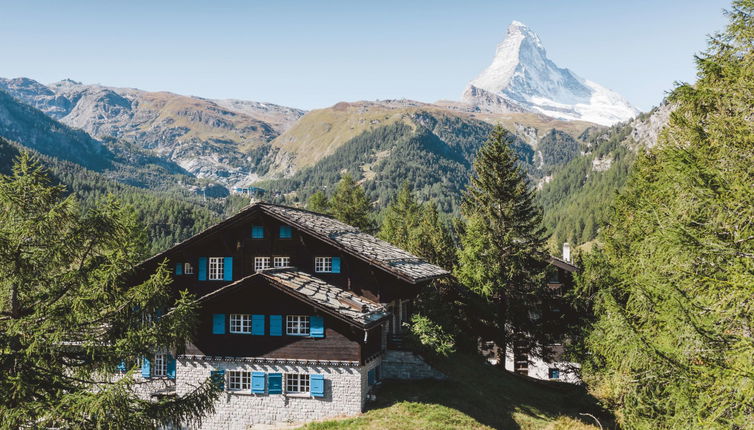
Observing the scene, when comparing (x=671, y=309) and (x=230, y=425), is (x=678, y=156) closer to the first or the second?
(x=671, y=309)

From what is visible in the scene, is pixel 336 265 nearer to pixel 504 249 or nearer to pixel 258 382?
pixel 258 382

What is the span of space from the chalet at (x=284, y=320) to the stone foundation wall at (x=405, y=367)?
0.63 feet

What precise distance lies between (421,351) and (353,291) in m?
5.38

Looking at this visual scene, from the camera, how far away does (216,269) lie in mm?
33281

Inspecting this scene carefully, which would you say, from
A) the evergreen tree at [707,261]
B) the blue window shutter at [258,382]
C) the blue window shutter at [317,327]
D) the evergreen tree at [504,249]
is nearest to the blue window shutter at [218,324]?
the blue window shutter at [258,382]

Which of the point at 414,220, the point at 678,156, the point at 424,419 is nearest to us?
the point at 678,156

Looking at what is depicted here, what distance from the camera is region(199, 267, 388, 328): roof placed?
2655 cm

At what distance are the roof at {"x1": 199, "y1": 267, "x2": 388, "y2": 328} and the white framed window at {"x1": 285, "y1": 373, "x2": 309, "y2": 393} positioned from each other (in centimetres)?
368

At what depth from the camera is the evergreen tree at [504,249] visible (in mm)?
36781

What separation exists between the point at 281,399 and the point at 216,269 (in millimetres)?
10538

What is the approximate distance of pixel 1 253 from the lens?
42.5ft

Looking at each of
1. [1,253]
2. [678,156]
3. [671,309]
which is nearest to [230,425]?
[1,253]

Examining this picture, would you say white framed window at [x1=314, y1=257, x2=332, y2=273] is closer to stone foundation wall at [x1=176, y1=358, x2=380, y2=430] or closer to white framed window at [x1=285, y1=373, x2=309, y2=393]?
stone foundation wall at [x1=176, y1=358, x2=380, y2=430]

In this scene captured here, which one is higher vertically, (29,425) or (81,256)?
(81,256)
